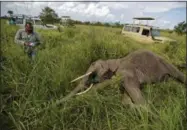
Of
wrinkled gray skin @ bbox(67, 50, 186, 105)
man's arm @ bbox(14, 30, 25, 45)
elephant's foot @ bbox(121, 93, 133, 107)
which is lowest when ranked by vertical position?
elephant's foot @ bbox(121, 93, 133, 107)

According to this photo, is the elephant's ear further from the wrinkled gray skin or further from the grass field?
the grass field

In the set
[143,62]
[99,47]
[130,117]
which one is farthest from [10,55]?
[130,117]

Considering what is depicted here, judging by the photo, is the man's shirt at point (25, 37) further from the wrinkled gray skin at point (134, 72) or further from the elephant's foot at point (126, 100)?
the elephant's foot at point (126, 100)

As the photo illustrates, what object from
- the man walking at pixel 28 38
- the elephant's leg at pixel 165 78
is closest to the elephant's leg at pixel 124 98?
the elephant's leg at pixel 165 78

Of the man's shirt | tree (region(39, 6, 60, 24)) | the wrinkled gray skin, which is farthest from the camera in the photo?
tree (region(39, 6, 60, 24))

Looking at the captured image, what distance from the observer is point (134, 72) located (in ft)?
14.3

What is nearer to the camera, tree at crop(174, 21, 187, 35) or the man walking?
the man walking

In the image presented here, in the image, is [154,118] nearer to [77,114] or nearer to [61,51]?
[77,114]

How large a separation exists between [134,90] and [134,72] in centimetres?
51

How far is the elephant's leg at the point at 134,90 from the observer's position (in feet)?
12.3

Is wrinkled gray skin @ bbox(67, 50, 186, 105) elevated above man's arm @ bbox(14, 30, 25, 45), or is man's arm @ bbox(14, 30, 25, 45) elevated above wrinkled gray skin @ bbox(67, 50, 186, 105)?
man's arm @ bbox(14, 30, 25, 45)

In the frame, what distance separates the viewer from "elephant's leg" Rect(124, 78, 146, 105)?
3745mm

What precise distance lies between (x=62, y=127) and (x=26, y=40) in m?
2.59

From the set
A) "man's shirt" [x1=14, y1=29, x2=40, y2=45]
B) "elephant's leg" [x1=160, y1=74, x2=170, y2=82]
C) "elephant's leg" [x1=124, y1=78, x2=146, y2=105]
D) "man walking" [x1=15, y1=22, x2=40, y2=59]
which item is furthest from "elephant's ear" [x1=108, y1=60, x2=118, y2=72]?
"man's shirt" [x1=14, y1=29, x2=40, y2=45]
